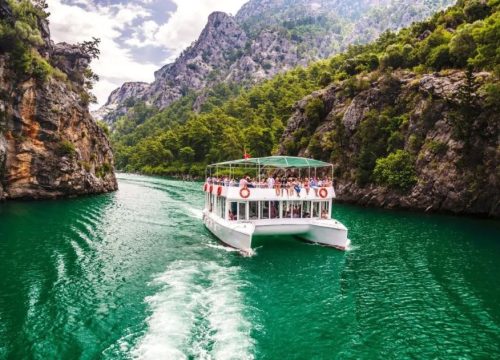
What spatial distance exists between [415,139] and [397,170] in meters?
4.92

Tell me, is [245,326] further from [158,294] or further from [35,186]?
[35,186]

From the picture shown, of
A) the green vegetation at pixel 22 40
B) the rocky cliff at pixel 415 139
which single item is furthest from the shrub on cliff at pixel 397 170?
the green vegetation at pixel 22 40

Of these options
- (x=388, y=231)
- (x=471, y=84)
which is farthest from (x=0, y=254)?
(x=471, y=84)

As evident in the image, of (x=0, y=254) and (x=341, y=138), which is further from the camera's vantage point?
(x=341, y=138)

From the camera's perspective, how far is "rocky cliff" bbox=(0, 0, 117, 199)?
158 feet

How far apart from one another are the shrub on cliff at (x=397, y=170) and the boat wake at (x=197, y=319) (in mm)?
34551

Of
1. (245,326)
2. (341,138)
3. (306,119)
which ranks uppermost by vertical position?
(306,119)

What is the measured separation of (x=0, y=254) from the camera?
23.7 meters

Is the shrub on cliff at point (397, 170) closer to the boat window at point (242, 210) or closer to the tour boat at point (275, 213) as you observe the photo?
the tour boat at point (275, 213)

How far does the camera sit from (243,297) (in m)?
17.4

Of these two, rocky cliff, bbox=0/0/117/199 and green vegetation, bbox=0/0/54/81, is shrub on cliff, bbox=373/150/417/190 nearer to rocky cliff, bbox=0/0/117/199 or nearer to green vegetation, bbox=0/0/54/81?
rocky cliff, bbox=0/0/117/199

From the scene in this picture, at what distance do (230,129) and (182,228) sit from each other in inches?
3709

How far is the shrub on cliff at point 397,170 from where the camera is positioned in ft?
157

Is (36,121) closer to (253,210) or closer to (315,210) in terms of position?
(253,210)
